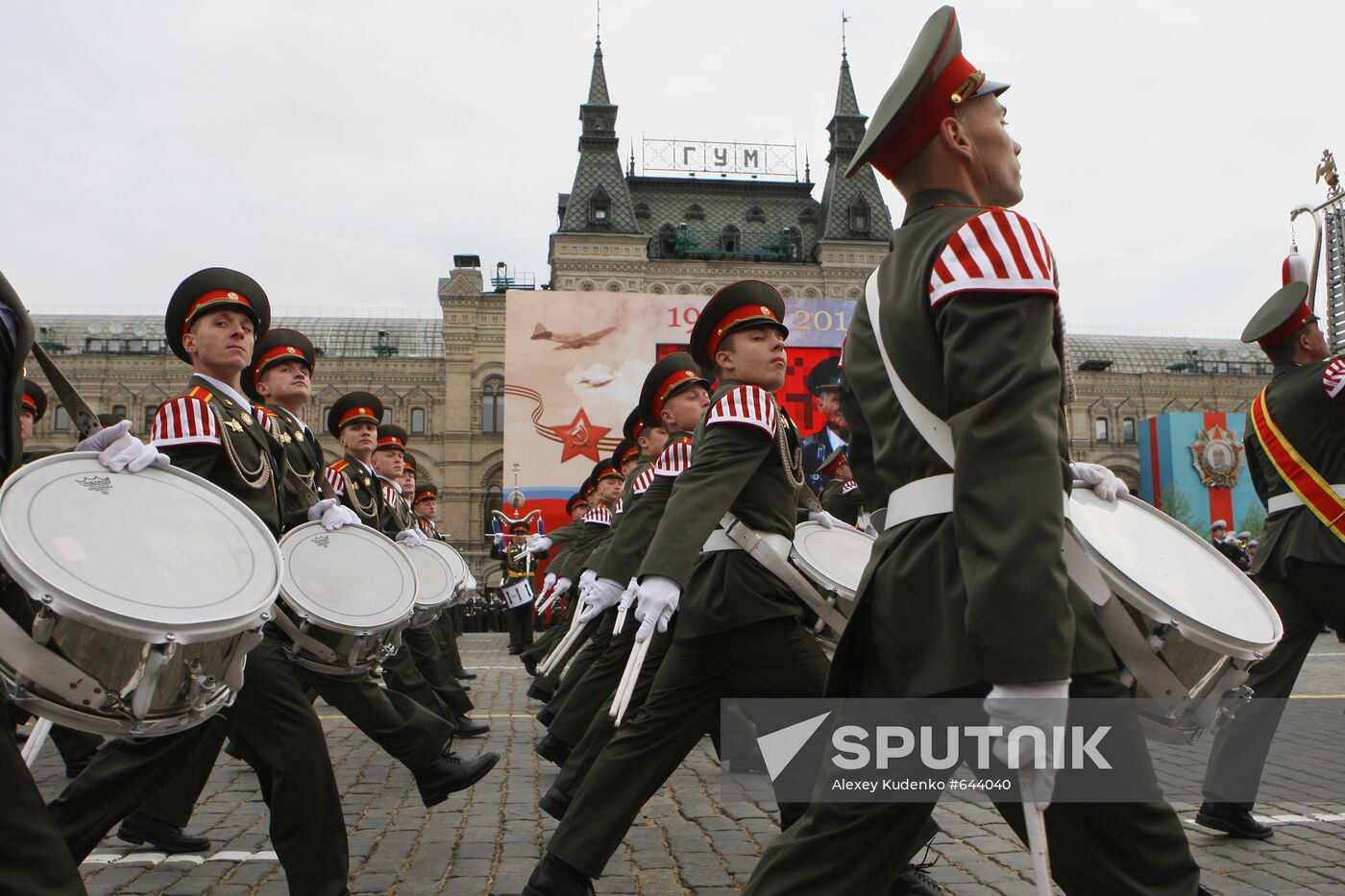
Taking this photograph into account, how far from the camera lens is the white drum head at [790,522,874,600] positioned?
432cm

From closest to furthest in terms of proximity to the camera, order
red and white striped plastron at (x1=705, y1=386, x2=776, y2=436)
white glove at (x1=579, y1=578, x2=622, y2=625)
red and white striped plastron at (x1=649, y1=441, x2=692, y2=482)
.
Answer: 1. red and white striped plastron at (x1=705, y1=386, x2=776, y2=436)
2. white glove at (x1=579, y1=578, x2=622, y2=625)
3. red and white striped plastron at (x1=649, y1=441, x2=692, y2=482)

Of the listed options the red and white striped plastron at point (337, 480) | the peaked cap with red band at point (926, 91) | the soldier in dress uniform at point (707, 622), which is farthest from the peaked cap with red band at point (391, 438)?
the peaked cap with red band at point (926, 91)

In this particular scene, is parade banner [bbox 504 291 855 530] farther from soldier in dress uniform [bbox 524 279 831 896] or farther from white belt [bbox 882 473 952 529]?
white belt [bbox 882 473 952 529]

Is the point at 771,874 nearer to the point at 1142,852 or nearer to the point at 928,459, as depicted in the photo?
the point at 1142,852

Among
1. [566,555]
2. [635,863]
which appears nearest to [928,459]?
[635,863]

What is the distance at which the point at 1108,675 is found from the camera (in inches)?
83.4

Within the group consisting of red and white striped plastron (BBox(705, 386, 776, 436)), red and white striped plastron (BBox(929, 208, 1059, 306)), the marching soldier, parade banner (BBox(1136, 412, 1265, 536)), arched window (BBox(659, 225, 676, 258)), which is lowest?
parade banner (BBox(1136, 412, 1265, 536))

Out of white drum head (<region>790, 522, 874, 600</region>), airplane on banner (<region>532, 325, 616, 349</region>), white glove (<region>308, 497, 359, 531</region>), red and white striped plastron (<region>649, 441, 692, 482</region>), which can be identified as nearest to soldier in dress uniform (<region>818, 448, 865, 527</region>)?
red and white striped plastron (<region>649, 441, 692, 482</region>)

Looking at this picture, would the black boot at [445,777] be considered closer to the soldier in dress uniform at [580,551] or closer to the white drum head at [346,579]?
the white drum head at [346,579]

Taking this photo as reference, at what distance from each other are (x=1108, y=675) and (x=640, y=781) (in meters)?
1.96

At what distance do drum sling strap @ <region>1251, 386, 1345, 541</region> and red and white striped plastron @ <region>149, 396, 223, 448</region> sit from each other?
13.8 ft

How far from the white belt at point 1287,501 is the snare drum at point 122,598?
4.12m

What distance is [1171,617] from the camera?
2.44m

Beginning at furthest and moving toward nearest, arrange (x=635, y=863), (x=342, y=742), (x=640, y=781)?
(x=342, y=742)
(x=635, y=863)
(x=640, y=781)
